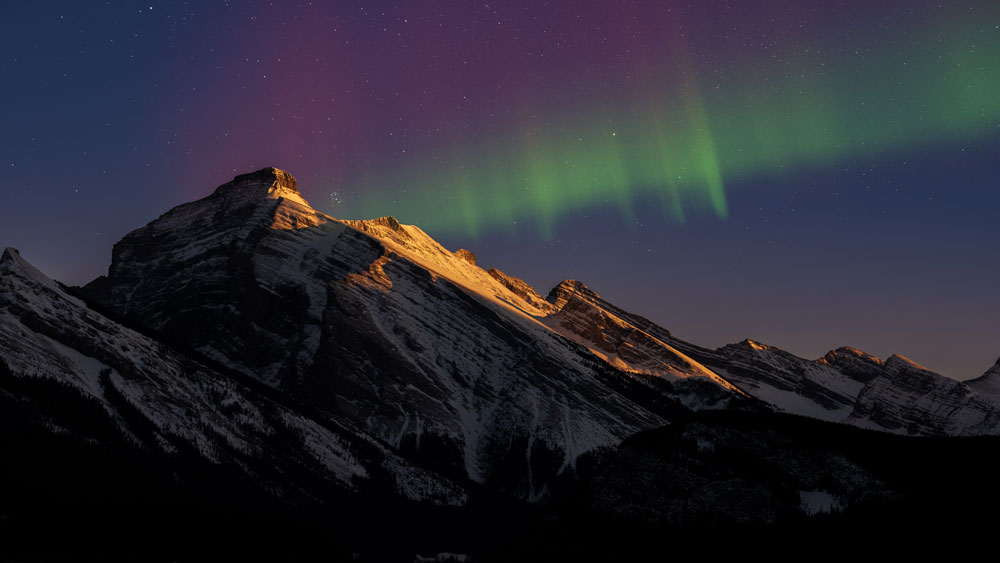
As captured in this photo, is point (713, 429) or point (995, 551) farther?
point (713, 429)

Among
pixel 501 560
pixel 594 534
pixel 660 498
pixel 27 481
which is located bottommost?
pixel 27 481

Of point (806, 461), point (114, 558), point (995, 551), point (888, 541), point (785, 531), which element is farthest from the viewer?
point (114, 558)

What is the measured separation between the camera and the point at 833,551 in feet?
370

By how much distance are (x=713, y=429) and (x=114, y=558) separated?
133110mm

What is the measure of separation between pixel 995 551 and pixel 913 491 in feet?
66.5

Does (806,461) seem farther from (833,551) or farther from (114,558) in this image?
(114,558)

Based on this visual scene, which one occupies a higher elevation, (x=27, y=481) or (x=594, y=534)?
(x=594, y=534)

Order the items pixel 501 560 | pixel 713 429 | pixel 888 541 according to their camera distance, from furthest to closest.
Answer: pixel 501 560 < pixel 713 429 < pixel 888 541

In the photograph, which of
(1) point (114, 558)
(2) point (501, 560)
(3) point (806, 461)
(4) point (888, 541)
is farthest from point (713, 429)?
(1) point (114, 558)

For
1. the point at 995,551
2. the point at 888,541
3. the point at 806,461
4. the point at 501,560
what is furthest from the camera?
the point at 501,560

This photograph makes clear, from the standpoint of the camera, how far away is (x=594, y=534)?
13575 cm

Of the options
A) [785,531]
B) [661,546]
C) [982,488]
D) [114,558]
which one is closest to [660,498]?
[661,546]

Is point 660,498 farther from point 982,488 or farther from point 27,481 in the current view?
point 27,481

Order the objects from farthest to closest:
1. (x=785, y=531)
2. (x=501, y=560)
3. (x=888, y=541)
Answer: (x=501, y=560) → (x=785, y=531) → (x=888, y=541)
